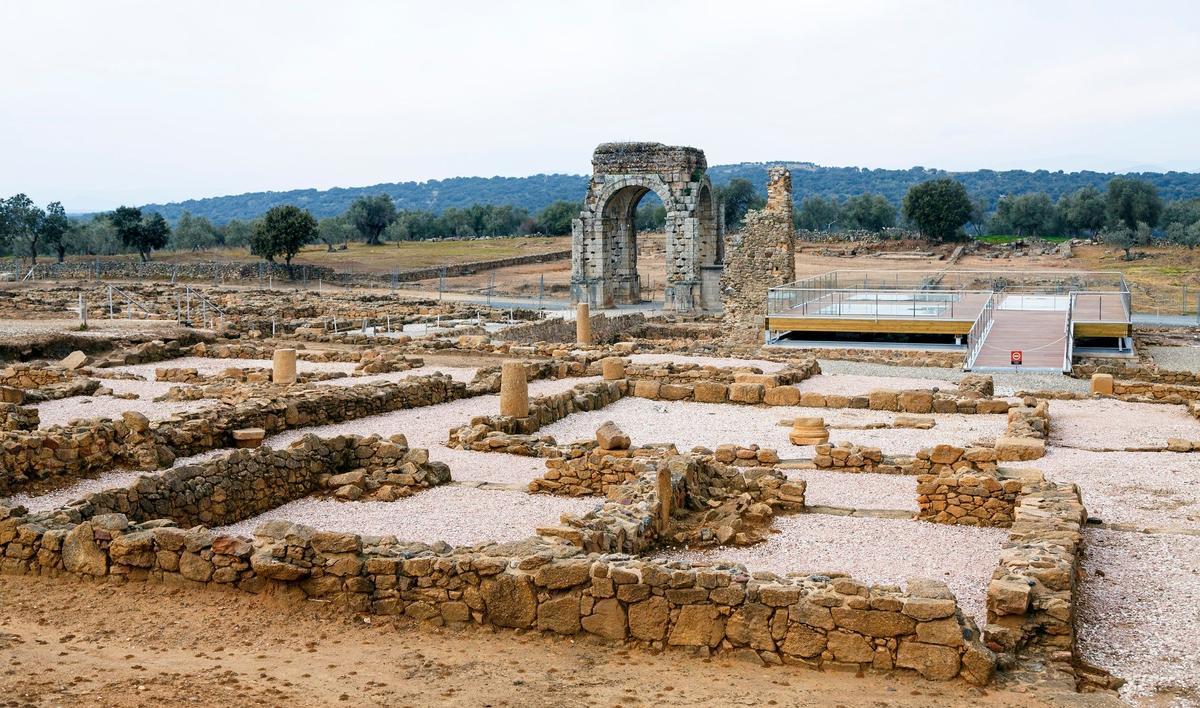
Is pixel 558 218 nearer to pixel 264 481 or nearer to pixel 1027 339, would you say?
pixel 1027 339

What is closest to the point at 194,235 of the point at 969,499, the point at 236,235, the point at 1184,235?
the point at 236,235

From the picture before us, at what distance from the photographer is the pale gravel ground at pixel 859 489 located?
1419cm

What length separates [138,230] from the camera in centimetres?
6775

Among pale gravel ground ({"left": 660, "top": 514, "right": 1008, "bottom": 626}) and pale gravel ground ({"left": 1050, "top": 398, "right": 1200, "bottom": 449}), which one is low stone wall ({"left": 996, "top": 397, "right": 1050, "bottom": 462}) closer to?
pale gravel ground ({"left": 1050, "top": 398, "right": 1200, "bottom": 449})

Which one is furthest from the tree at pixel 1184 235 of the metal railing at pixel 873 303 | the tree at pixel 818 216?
the tree at pixel 818 216

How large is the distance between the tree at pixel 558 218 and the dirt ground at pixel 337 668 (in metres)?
90.9

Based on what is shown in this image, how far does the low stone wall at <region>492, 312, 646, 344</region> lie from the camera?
124ft

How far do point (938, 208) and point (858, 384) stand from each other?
192ft

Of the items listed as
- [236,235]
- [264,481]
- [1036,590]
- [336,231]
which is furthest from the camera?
[336,231]

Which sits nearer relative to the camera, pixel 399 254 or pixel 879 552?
pixel 879 552

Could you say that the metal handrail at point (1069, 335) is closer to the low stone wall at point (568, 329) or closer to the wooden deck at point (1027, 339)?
the wooden deck at point (1027, 339)

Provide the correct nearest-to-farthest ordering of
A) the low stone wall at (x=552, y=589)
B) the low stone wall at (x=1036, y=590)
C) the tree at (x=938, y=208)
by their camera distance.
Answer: the low stone wall at (x=552, y=589) < the low stone wall at (x=1036, y=590) < the tree at (x=938, y=208)

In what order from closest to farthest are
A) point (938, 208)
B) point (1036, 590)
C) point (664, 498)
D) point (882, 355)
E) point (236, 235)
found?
1. point (1036, 590)
2. point (664, 498)
3. point (882, 355)
4. point (938, 208)
5. point (236, 235)

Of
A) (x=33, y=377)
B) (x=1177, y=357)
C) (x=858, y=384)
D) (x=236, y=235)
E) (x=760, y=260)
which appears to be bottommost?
(x=1177, y=357)
